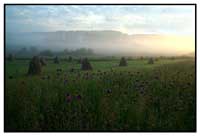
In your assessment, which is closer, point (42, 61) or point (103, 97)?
point (103, 97)

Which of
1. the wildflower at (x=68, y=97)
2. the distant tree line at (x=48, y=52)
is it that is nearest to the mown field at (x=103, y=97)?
the wildflower at (x=68, y=97)

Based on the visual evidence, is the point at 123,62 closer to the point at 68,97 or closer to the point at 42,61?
the point at 68,97

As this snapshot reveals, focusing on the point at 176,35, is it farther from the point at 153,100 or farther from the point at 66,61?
the point at 66,61

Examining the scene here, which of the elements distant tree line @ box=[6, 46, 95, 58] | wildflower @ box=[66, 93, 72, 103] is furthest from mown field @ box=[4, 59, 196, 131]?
distant tree line @ box=[6, 46, 95, 58]

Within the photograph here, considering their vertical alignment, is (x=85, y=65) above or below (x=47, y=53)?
below

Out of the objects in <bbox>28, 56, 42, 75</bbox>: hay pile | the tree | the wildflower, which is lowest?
the wildflower

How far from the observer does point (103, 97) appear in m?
3.73

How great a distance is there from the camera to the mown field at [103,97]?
11.5 feet

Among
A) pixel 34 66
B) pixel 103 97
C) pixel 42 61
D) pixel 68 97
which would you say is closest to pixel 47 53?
pixel 42 61

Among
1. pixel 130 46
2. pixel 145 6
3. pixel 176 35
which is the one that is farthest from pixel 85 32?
pixel 176 35

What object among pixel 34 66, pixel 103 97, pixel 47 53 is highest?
pixel 47 53

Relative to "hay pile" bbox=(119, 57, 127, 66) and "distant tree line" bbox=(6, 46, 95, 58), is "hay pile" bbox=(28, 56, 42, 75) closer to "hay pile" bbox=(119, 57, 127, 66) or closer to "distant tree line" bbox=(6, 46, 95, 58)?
"distant tree line" bbox=(6, 46, 95, 58)

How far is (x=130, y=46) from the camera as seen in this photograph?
13.2 ft

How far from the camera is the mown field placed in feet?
11.5
